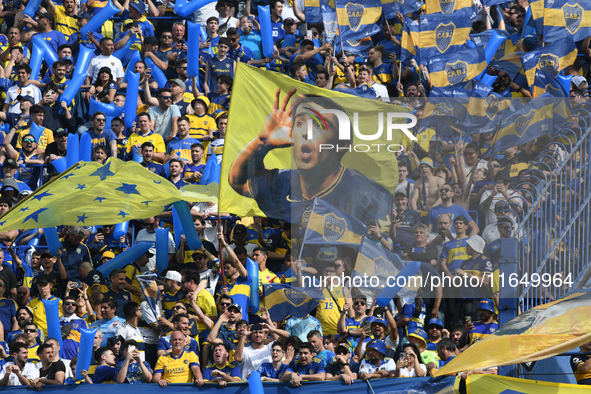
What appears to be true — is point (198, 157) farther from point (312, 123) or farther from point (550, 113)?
point (550, 113)

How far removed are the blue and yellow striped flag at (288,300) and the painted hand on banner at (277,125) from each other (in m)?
1.61

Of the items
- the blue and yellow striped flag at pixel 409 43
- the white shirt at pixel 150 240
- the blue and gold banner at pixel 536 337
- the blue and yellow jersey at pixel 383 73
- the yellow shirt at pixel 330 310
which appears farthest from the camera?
the blue and yellow striped flag at pixel 409 43

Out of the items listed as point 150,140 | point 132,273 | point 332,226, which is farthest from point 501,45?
point 132,273

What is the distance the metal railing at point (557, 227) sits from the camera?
29.3 ft

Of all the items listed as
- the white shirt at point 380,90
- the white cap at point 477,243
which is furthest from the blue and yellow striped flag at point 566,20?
the white cap at point 477,243

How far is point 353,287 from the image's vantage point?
10969mm

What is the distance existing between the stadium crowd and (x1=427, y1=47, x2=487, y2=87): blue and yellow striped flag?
0.65ft

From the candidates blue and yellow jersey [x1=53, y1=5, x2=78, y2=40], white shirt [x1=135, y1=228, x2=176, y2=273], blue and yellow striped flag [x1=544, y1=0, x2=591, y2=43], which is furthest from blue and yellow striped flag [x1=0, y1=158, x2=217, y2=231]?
blue and yellow striped flag [x1=544, y1=0, x2=591, y2=43]

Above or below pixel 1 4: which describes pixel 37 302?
below

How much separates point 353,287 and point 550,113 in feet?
13.7

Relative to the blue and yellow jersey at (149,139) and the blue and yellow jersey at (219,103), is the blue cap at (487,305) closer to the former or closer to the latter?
the blue and yellow jersey at (149,139)

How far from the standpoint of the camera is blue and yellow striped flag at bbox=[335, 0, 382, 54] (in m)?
15.9

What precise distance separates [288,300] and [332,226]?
1.03m

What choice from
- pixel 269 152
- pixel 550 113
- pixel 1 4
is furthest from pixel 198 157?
pixel 1 4
